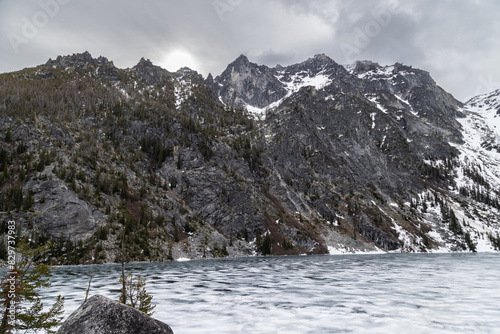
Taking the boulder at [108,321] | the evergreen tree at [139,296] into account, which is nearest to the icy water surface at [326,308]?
the evergreen tree at [139,296]

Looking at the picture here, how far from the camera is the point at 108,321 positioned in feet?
23.5

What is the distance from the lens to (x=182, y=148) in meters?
125

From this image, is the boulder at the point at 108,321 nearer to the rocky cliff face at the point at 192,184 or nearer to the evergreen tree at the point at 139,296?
the evergreen tree at the point at 139,296

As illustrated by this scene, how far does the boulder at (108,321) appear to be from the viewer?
702 cm

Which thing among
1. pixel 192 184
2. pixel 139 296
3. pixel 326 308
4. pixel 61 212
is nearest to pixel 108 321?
pixel 139 296

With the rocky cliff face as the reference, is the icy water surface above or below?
below

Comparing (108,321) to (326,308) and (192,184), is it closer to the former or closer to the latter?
(326,308)

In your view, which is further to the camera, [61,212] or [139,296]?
[61,212]

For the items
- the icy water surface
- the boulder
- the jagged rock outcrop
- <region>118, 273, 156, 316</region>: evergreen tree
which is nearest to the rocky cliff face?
the jagged rock outcrop

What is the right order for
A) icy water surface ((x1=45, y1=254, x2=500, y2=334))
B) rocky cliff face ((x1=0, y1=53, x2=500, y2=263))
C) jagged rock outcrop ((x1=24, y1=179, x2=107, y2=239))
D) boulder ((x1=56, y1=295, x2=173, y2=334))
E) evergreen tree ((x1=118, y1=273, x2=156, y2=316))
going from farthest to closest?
rocky cliff face ((x1=0, y1=53, x2=500, y2=263)) → jagged rock outcrop ((x1=24, y1=179, x2=107, y2=239)) → icy water surface ((x1=45, y1=254, x2=500, y2=334)) → evergreen tree ((x1=118, y1=273, x2=156, y2=316)) → boulder ((x1=56, y1=295, x2=173, y2=334))

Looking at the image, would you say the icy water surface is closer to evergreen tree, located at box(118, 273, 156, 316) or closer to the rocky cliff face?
evergreen tree, located at box(118, 273, 156, 316)

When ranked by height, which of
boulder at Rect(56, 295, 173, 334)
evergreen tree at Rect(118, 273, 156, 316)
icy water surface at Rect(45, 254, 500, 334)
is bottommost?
icy water surface at Rect(45, 254, 500, 334)

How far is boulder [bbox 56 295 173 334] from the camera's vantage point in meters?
7.02

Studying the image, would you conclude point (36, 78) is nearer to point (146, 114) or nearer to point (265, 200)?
point (146, 114)
